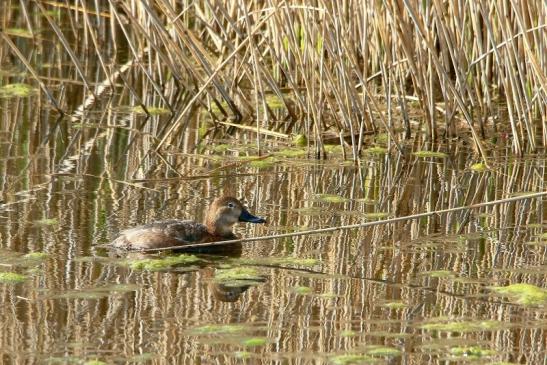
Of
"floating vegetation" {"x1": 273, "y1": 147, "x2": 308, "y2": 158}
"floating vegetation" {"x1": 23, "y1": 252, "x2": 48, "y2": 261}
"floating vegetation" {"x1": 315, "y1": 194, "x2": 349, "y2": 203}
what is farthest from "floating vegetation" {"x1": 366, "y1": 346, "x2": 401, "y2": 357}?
"floating vegetation" {"x1": 273, "y1": 147, "x2": 308, "y2": 158}

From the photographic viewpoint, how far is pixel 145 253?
6562 mm

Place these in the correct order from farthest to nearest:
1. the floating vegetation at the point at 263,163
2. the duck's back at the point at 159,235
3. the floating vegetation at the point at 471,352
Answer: the floating vegetation at the point at 263,163, the duck's back at the point at 159,235, the floating vegetation at the point at 471,352

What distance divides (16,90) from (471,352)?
22.7 ft

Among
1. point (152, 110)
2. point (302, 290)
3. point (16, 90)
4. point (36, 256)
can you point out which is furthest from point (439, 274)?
point (16, 90)

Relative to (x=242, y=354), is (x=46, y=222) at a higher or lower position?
higher

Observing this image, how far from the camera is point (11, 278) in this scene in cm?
591

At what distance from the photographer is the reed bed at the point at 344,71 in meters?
8.61

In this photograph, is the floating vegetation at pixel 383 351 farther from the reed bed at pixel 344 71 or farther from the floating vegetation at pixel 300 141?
the floating vegetation at pixel 300 141

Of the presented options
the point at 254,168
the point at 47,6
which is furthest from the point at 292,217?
the point at 47,6

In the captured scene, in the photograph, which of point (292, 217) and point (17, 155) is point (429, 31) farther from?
point (17, 155)

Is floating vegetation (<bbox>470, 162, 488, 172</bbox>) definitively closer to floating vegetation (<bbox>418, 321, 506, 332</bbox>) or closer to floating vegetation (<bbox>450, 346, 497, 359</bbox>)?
floating vegetation (<bbox>418, 321, 506, 332</bbox>)

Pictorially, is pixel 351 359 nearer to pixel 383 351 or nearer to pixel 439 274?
pixel 383 351

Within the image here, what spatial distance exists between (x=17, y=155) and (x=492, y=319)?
14.2ft

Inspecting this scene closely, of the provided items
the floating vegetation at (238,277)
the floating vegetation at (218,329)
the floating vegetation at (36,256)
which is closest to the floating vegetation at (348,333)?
the floating vegetation at (218,329)
